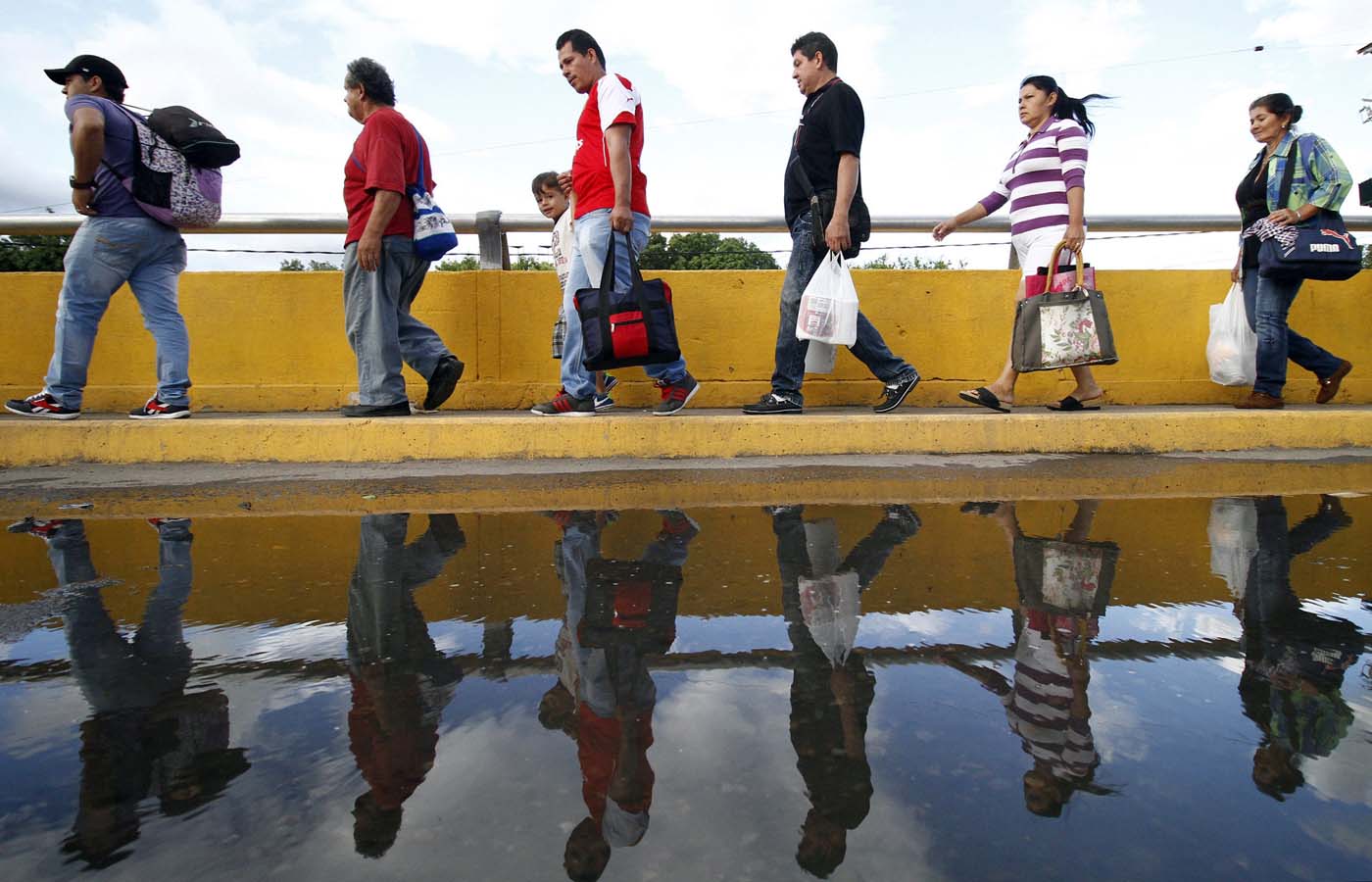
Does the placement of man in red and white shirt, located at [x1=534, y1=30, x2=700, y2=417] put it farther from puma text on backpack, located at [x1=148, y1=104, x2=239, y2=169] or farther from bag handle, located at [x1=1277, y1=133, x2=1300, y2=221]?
bag handle, located at [x1=1277, y1=133, x2=1300, y2=221]

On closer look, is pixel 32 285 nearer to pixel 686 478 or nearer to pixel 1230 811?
pixel 686 478

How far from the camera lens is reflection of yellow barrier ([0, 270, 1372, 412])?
584 centimetres

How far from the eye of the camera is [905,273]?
5.95 metres

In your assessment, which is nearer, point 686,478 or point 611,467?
point 686,478

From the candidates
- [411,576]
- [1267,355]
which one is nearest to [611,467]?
[411,576]

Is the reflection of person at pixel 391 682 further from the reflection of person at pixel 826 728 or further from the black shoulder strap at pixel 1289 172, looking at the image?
the black shoulder strap at pixel 1289 172

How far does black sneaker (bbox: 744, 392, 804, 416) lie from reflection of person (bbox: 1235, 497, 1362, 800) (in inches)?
105

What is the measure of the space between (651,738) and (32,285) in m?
6.18

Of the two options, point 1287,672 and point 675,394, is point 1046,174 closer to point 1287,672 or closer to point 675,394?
point 675,394

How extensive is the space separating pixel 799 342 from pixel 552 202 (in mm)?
1827

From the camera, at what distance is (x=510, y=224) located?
5.66 m

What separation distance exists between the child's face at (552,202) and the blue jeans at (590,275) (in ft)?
2.77

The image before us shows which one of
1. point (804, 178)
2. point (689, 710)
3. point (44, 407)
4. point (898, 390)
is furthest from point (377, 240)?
point (689, 710)

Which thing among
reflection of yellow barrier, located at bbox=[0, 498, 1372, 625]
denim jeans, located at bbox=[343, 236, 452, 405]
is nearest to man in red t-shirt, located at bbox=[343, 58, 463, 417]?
denim jeans, located at bbox=[343, 236, 452, 405]
